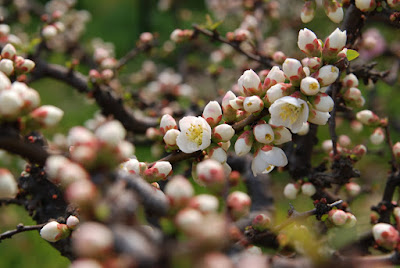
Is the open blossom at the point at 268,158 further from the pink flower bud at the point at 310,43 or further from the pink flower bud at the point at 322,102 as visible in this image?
the pink flower bud at the point at 310,43

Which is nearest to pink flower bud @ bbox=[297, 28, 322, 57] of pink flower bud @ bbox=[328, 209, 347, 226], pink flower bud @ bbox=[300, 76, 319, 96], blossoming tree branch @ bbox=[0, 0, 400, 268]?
blossoming tree branch @ bbox=[0, 0, 400, 268]

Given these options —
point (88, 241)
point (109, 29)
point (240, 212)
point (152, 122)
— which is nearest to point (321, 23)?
point (152, 122)

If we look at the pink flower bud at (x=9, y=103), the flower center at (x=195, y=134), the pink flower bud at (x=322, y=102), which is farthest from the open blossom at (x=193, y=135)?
the pink flower bud at (x=9, y=103)

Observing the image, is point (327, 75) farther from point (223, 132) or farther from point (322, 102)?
point (223, 132)

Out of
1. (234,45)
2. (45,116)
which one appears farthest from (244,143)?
(234,45)

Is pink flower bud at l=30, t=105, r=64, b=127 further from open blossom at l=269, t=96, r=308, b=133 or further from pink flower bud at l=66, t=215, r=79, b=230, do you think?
open blossom at l=269, t=96, r=308, b=133
